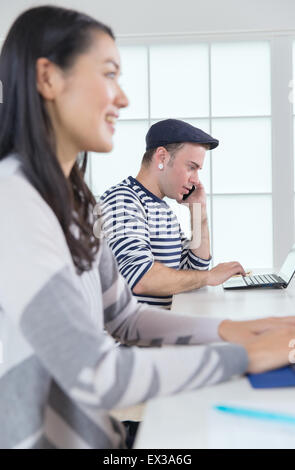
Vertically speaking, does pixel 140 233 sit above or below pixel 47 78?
below

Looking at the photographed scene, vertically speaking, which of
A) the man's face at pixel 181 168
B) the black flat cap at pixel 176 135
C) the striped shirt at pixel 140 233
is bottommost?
A: the striped shirt at pixel 140 233

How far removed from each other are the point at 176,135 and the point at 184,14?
5.65 ft

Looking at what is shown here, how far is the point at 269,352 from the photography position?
79 cm

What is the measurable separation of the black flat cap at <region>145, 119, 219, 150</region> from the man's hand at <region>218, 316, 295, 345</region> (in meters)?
1.07

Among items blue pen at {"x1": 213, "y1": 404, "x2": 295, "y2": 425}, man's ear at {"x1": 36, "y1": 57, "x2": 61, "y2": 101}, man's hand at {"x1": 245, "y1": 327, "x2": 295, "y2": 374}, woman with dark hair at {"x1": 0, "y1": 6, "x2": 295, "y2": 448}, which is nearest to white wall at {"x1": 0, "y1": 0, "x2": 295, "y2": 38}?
woman with dark hair at {"x1": 0, "y1": 6, "x2": 295, "y2": 448}

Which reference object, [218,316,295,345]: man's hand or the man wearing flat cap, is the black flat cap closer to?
the man wearing flat cap

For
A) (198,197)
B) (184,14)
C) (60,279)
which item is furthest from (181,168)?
(184,14)

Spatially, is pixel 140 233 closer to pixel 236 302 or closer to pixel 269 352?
pixel 236 302

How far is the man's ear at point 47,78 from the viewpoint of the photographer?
2.60 feet

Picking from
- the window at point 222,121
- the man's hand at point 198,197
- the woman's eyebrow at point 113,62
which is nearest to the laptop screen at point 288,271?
the man's hand at point 198,197

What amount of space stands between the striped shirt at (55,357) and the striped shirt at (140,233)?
816 millimetres

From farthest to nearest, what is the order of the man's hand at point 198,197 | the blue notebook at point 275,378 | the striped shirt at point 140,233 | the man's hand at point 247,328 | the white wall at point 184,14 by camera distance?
1. the white wall at point 184,14
2. the man's hand at point 198,197
3. the striped shirt at point 140,233
4. the man's hand at point 247,328
5. the blue notebook at point 275,378

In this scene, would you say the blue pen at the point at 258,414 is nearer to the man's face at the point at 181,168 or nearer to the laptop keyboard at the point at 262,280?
the laptop keyboard at the point at 262,280

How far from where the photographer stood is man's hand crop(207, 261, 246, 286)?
1.72 meters
